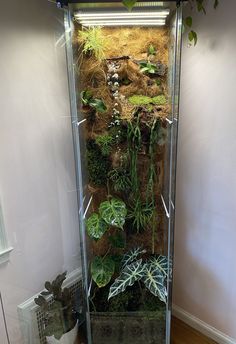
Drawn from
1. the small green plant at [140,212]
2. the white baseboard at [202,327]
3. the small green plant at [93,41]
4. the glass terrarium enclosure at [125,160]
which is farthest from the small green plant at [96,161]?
the white baseboard at [202,327]

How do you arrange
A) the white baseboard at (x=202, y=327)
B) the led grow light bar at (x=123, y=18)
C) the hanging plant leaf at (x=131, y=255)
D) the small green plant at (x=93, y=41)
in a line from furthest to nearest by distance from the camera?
the white baseboard at (x=202, y=327)
the hanging plant leaf at (x=131, y=255)
the small green plant at (x=93, y=41)
the led grow light bar at (x=123, y=18)

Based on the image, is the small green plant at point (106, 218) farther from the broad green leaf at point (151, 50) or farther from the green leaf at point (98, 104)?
the broad green leaf at point (151, 50)

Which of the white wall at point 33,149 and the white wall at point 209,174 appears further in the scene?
the white wall at point 209,174

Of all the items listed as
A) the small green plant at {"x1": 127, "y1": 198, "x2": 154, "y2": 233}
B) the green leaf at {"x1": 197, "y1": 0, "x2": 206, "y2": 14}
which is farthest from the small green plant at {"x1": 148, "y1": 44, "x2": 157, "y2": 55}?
the small green plant at {"x1": 127, "y1": 198, "x2": 154, "y2": 233}

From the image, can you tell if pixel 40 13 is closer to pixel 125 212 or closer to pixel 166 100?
pixel 166 100

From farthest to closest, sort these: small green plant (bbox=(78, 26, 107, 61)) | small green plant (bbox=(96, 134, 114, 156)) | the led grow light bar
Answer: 1. small green plant (bbox=(96, 134, 114, 156))
2. small green plant (bbox=(78, 26, 107, 61))
3. the led grow light bar

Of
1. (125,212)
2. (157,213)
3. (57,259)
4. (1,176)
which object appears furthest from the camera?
(57,259)

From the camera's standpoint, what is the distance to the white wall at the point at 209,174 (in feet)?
5.16

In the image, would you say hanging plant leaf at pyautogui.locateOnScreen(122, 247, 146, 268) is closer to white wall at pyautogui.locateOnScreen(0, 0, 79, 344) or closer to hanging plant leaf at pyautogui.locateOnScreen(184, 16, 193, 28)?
white wall at pyautogui.locateOnScreen(0, 0, 79, 344)

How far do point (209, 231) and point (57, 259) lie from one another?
3.48 ft

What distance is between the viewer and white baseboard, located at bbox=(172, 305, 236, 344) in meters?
1.89

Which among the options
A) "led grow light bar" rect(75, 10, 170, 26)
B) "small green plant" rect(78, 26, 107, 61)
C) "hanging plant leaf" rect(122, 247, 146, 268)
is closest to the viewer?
"led grow light bar" rect(75, 10, 170, 26)

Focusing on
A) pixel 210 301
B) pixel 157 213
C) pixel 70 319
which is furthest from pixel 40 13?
pixel 210 301

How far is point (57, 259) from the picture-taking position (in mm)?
1837
